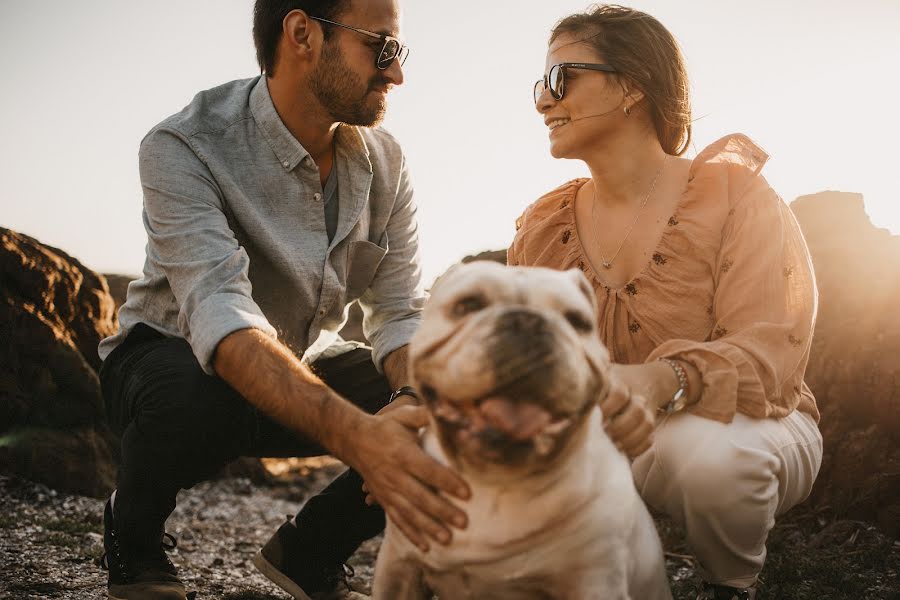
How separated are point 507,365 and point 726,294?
152 centimetres

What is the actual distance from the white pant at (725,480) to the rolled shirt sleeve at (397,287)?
135cm

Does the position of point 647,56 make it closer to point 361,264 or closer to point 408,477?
point 361,264

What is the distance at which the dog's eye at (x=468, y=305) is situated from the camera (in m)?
1.68

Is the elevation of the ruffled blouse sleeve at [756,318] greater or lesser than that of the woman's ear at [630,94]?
lesser

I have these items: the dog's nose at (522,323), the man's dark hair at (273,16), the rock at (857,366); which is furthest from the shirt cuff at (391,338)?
the rock at (857,366)

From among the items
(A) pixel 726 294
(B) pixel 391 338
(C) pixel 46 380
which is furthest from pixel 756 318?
(C) pixel 46 380

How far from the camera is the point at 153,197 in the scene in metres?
2.99

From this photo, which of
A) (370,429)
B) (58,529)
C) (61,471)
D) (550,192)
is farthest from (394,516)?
(61,471)

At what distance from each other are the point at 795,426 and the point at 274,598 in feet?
7.82


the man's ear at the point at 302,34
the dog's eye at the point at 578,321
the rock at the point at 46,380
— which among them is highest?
the man's ear at the point at 302,34

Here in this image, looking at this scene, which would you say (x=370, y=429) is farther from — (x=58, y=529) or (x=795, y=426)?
(x=58, y=529)

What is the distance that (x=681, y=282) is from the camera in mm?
2828

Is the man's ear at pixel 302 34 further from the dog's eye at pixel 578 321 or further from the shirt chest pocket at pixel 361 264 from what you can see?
the dog's eye at pixel 578 321

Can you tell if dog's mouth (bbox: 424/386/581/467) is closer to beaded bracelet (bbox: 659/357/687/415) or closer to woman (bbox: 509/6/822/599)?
woman (bbox: 509/6/822/599)
